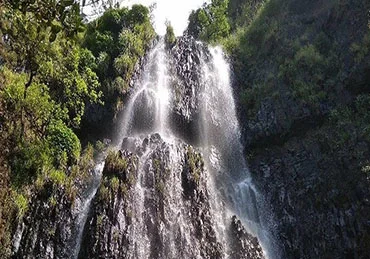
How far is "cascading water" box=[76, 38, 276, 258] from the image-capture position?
35.9 ft

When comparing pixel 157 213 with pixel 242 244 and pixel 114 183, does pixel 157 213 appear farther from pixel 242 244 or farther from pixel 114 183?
pixel 242 244

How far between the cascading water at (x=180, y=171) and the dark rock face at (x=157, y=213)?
0.09 ft

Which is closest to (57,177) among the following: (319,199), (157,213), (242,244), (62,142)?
(62,142)

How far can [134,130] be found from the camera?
15703 mm

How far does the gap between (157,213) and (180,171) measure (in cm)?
193

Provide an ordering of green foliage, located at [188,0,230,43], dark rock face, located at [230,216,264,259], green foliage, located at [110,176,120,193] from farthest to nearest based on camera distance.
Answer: green foliage, located at [188,0,230,43] → green foliage, located at [110,176,120,193] → dark rock face, located at [230,216,264,259]

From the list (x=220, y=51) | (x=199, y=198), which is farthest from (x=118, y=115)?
(x=220, y=51)

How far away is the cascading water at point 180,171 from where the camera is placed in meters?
11.0

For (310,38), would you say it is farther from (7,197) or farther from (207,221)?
(7,197)

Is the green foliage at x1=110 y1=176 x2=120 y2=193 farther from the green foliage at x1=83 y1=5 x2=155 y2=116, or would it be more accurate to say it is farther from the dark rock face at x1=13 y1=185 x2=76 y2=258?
the green foliage at x1=83 y1=5 x2=155 y2=116

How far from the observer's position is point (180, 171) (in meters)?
12.9

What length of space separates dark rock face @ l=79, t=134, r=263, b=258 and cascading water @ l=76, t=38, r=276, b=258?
0.03 m

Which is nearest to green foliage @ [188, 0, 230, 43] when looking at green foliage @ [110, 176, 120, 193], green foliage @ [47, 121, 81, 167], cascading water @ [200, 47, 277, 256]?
cascading water @ [200, 47, 277, 256]

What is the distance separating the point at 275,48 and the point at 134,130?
8273 mm
